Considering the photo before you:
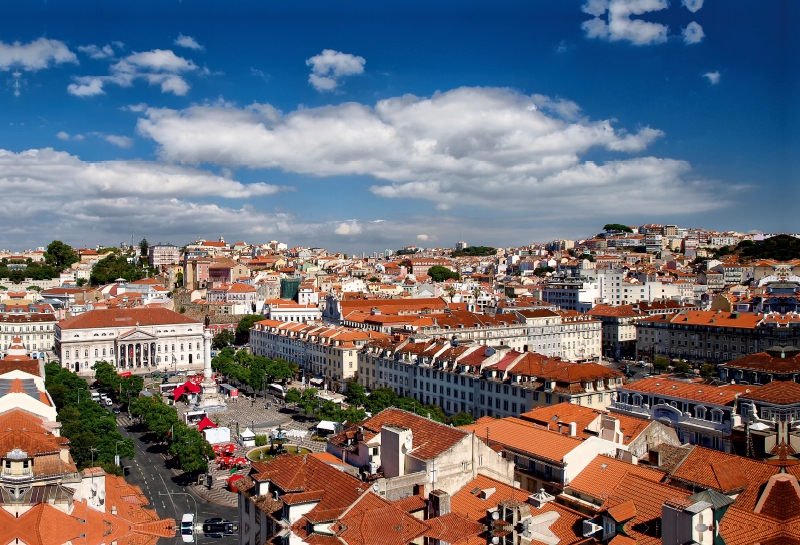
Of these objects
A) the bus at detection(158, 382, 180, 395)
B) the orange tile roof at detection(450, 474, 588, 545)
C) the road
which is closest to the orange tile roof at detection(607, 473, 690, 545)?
the orange tile roof at detection(450, 474, 588, 545)

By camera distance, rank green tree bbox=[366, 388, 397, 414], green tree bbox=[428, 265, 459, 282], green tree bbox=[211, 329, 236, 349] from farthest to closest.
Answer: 1. green tree bbox=[428, 265, 459, 282]
2. green tree bbox=[211, 329, 236, 349]
3. green tree bbox=[366, 388, 397, 414]

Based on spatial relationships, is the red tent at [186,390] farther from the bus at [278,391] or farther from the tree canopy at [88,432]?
the tree canopy at [88,432]

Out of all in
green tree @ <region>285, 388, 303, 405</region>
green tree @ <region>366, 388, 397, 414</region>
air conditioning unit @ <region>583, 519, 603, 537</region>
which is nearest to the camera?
air conditioning unit @ <region>583, 519, 603, 537</region>

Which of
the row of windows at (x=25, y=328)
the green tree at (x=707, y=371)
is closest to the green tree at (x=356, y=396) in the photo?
the green tree at (x=707, y=371)

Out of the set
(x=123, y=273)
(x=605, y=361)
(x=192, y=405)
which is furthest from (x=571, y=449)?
(x=123, y=273)

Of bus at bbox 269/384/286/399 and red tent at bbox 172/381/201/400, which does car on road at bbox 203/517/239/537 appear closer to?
red tent at bbox 172/381/201/400

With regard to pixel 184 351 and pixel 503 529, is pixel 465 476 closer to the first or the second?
pixel 503 529

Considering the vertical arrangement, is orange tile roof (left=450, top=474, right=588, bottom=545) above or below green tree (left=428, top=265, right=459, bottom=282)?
below
